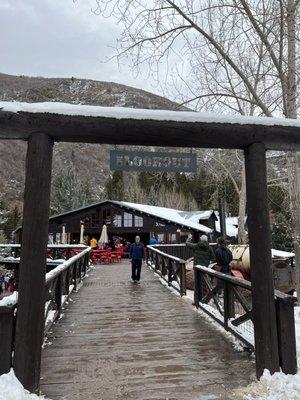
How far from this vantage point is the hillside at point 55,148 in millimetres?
81381

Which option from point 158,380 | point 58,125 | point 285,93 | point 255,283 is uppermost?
point 285,93

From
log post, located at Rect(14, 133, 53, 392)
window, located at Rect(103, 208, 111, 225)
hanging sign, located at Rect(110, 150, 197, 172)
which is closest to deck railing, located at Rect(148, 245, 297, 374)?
hanging sign, located at Rect(110, 150, 197, 172)

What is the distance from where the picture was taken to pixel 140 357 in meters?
5.42

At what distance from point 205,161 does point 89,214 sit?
13841 millimetres

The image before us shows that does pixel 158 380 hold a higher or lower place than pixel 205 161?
lower

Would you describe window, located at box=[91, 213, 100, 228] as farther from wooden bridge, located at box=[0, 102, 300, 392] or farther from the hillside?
wooden bridge, located at box=[0, 102, 300, 392]

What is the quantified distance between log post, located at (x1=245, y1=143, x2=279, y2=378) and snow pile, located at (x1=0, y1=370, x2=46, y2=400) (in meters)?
2.48

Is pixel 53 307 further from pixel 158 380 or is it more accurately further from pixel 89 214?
pixel 89 214

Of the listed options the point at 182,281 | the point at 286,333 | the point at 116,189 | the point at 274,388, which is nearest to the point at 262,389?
the point at 274,388

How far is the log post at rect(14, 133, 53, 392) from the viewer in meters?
4.23

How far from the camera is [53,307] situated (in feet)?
25.2

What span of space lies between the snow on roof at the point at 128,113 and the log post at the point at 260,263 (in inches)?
13.4

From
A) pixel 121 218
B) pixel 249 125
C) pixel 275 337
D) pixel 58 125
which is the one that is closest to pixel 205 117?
pixel 249 125

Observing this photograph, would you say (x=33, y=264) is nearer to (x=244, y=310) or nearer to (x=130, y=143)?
(x=130, y=143)
